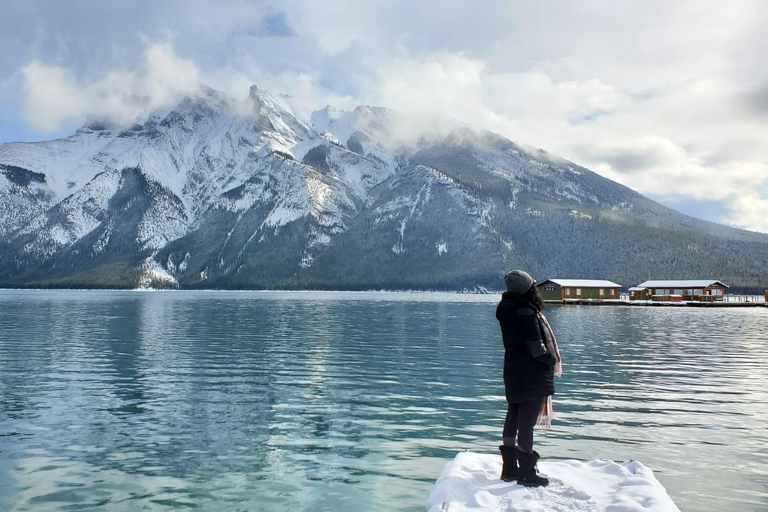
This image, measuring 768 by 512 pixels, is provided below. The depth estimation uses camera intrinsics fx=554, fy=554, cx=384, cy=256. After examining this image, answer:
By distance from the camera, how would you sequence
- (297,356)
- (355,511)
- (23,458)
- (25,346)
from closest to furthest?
(355,511)
(23,458)
(297,356)
(25,346)

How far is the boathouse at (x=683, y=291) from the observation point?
144 meters

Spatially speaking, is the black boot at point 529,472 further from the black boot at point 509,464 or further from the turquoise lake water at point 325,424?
the turquoise lake water at point 325,424

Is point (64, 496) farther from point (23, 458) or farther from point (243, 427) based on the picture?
point (243, 427)

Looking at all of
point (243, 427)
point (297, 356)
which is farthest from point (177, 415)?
point (297, 356)

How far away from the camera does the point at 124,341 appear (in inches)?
1742

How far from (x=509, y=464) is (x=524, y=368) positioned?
1.89 metres

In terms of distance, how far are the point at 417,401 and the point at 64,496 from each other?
12602 millimetres

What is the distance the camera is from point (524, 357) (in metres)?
10.6

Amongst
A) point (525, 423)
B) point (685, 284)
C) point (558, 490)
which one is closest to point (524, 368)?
point (525, 423)

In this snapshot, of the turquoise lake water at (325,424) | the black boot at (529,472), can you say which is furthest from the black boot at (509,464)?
the turquoise lake water at (325,424)

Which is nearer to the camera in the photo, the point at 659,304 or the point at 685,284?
the point at 659,304

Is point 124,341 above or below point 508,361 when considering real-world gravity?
below

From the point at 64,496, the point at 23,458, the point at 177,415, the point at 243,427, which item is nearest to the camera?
the point at 64,496

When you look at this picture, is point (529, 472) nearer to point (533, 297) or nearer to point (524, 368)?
point (524, 368)
